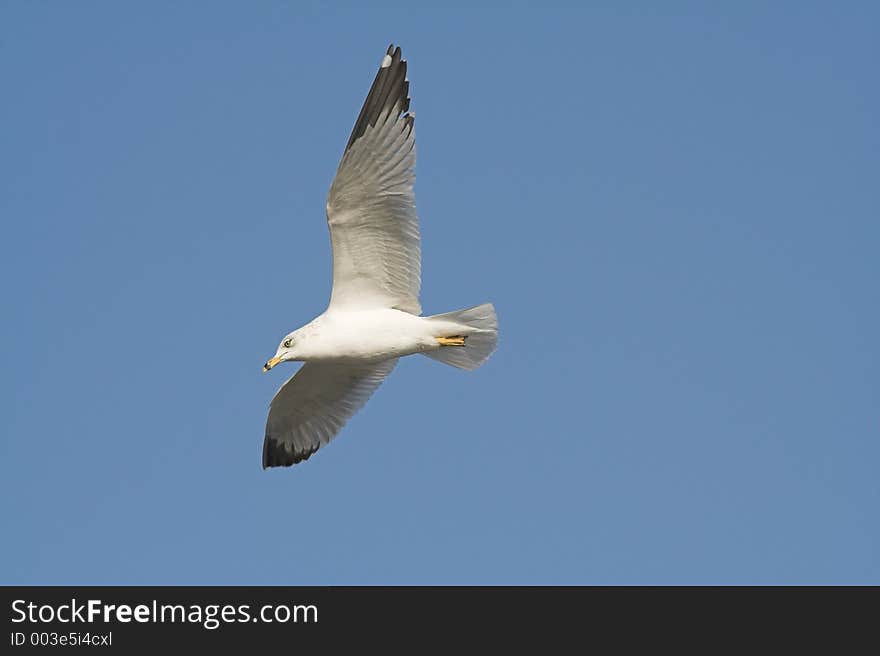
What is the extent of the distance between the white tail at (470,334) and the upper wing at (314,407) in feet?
3.83

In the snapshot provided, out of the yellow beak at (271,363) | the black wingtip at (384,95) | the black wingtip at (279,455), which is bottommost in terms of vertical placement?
the yellow beak at (271,363)

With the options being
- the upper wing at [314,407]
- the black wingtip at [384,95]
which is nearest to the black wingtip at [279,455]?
the upper wing at [314,407]

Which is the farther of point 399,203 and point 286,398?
point 286,398

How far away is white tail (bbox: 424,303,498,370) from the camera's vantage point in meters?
11.4

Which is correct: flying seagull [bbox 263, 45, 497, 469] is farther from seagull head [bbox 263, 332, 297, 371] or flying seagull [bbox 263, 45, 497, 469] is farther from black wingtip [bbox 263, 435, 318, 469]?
black wingtip [bbox 263, 435, 318, 469]

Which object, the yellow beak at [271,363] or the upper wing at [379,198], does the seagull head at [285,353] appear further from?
the upper wing at [379,198]

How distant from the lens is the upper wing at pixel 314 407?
12648mm

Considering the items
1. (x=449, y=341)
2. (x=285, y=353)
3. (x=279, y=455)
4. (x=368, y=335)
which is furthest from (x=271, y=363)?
(x=279, y=455)

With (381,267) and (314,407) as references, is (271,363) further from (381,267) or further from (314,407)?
(314,407)
